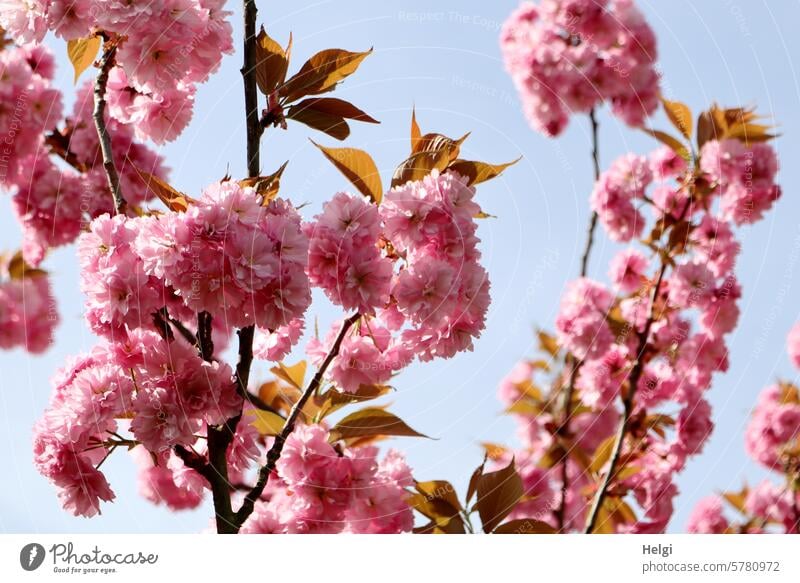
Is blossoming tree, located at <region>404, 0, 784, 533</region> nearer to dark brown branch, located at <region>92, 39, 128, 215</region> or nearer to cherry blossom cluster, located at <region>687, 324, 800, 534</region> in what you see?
cherry blossom cluster, located at <region>687, 324, 800, 534</region>

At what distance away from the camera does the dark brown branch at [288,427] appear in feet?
3.10

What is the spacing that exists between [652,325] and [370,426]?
119 cm

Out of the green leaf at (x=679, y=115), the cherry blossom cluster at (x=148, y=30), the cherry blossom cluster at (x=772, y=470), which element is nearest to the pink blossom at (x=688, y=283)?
the green leaf at (x=679, y=115)

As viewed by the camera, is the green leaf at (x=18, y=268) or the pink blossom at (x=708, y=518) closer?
the green leaf at (x=18, y=268)

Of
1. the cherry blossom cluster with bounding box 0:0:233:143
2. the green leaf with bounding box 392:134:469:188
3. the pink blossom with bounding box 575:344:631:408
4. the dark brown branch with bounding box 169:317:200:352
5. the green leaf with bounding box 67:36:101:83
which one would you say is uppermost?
the pink blossom with bounding box 575:344:631:408

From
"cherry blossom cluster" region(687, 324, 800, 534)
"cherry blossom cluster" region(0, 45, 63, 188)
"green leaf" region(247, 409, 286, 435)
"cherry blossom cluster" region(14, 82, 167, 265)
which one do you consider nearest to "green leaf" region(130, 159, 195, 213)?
"green leaf" region(247, 409, 286, 435)

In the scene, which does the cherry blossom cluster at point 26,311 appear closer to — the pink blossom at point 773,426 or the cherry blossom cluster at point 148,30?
the cherry blossom cluster at point 148,30

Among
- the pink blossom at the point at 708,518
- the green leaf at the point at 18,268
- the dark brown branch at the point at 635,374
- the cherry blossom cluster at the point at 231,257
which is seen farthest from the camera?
the pink blossom at the point at 708,518

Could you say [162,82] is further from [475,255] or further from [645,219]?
[645,219]

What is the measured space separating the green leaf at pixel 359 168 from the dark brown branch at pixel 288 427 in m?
0.15

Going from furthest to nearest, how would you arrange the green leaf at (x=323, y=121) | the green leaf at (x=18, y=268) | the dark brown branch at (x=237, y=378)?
the green leaf at (x=18, y=268) → the green leaf at (x=323, y=121) → the dark brown branch at (x=237, y=378)

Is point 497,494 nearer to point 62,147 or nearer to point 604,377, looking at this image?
point 604,377

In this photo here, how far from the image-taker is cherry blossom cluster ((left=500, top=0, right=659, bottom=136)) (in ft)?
7.39
